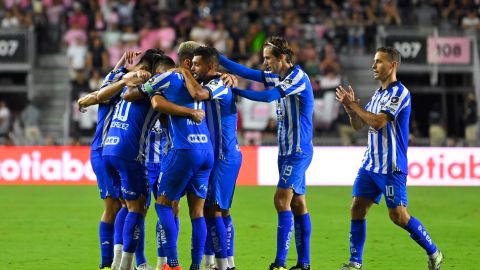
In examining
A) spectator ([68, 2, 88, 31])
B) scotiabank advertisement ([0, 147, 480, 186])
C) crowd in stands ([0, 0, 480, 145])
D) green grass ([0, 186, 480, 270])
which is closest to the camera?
green grass ([0, 186, 480, 270])

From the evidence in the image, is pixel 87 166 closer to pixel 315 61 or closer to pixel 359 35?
pixel 315 61

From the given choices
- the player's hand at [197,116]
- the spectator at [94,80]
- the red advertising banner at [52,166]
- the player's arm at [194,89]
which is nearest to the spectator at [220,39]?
the spectator at [94,80]

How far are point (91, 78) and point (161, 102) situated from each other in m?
15.2

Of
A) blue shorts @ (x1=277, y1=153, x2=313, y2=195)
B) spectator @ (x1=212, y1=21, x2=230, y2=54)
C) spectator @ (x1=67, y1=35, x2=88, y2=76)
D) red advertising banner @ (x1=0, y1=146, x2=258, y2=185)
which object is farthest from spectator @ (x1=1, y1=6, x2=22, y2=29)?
blue shorts @ (x1=277, y1=153, x2=313, y2=195)

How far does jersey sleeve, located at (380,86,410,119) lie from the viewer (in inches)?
374

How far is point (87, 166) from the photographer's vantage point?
20.2 metres

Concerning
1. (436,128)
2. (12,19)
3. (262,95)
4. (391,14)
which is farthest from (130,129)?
(391,14)

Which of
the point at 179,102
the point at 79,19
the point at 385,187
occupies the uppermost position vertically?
the point at 79,19

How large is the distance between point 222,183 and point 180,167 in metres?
0.67

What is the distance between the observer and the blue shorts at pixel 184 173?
9164 millimetres

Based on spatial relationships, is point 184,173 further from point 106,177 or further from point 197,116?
point 106,177

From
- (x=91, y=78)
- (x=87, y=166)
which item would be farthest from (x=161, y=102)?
(x=91, y=78)

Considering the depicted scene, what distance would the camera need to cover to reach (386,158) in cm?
962

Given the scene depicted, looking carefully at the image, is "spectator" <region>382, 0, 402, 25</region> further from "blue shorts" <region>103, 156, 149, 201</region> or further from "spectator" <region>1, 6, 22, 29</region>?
"blue shorts" <region>103, 156, 149, 201</region>
